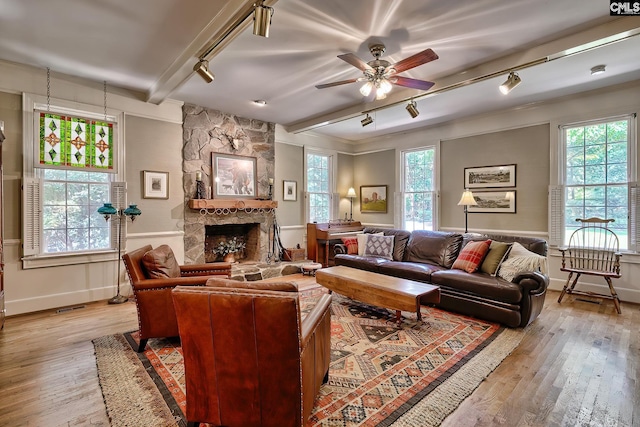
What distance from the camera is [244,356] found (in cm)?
152

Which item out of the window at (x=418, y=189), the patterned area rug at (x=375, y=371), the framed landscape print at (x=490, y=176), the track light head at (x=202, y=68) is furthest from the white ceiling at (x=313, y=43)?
the patterned area rug at (x=375, y=371)

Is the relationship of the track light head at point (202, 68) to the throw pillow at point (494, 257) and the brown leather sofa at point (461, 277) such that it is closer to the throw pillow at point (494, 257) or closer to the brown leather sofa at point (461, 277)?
the brown leather sofa at point (461, 277)

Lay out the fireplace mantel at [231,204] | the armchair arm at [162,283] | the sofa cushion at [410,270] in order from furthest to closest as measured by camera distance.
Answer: the fireplace mantel at [231,204]
the sofa cushion at [410,270]
the armchair arm at [162,283]

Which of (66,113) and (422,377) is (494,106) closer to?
(422,377)

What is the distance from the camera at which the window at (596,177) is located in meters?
4.08

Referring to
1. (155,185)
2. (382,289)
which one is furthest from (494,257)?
(155,185)

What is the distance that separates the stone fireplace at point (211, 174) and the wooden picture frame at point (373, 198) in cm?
245

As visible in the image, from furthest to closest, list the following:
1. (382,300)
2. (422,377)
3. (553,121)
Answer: (553,121)
(382,300)
(422,377)

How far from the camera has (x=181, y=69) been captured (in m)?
3.33

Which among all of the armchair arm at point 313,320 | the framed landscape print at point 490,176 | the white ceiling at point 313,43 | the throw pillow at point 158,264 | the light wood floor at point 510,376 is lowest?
the light wood floor at point 510,376

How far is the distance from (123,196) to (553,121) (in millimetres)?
6364

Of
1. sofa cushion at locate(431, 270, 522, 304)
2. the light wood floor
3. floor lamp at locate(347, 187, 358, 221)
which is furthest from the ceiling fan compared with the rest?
floor lamp at locate(347, 187, 358, 221)

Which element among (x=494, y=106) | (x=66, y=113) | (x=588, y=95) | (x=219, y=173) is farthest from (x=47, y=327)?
(x=588, y=95)

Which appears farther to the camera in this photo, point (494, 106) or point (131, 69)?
point (494, 106)
